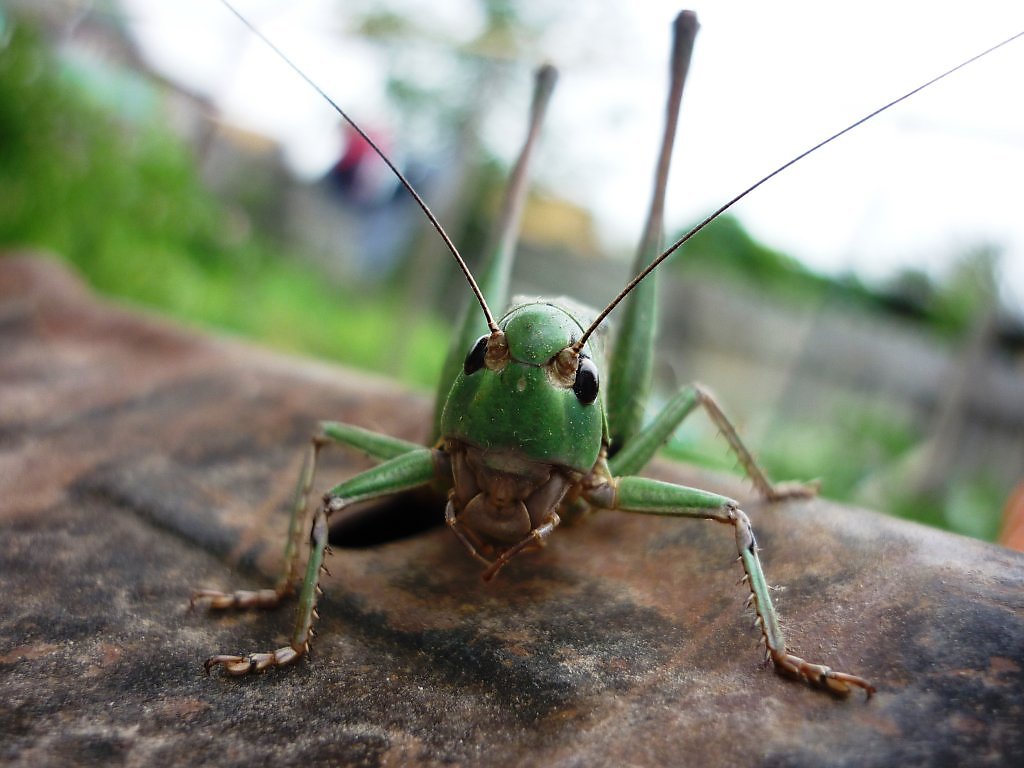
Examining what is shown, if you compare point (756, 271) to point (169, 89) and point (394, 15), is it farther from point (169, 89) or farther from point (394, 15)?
point (169, 89)

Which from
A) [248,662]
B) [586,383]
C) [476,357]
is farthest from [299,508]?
[586,383]

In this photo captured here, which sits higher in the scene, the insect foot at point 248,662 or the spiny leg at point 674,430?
the spiny leg at point 674,430


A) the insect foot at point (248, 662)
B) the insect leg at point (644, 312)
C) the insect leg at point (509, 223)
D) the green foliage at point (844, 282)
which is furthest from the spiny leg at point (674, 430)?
the green foliage at point (844, 282)

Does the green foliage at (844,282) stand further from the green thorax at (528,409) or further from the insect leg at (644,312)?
the green thorax at (528,409)

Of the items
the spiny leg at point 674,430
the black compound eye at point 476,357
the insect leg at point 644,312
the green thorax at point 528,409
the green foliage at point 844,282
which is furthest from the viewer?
the green foliage at point 844,282

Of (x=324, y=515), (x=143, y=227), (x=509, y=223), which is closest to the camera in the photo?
(x=324, y=515)

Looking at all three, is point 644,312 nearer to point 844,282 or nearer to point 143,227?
point 844,282
